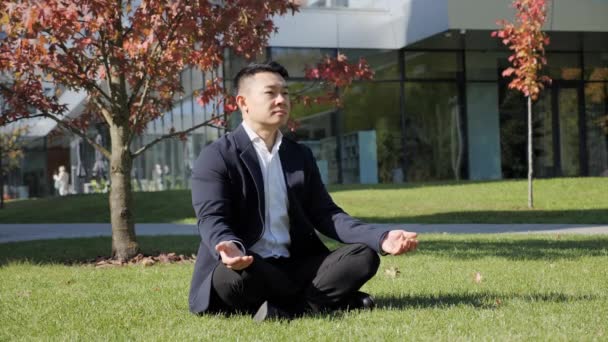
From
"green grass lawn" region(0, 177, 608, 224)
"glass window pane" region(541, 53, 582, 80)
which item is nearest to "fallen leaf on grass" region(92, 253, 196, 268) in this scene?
"green grass lawn" region(0, 177, 608, 224)

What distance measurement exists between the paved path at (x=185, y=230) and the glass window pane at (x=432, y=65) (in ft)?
38.4

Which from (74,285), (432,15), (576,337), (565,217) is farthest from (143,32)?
(432,15)

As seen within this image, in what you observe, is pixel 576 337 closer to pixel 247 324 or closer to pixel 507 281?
pixel 247 324

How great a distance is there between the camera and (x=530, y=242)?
1062cm

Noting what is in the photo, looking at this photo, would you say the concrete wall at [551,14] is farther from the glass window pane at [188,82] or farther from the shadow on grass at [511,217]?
the glass window pane at [188,82]

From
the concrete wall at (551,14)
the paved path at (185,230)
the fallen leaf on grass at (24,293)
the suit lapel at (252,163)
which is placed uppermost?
the concrete wall at (551,14)

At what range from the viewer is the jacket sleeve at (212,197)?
467 centimetres

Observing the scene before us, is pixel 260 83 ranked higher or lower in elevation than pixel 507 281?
higher

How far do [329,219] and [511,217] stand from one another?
1108cm

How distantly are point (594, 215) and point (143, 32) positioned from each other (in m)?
10.0

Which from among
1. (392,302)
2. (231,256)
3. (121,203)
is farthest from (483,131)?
(231,256)

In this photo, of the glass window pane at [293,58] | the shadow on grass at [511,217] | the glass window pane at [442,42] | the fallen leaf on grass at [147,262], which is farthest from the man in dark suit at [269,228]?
the glass window pane at [293,58]

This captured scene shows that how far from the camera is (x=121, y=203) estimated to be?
9773mm

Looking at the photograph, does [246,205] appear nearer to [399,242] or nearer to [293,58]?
[399,242]
